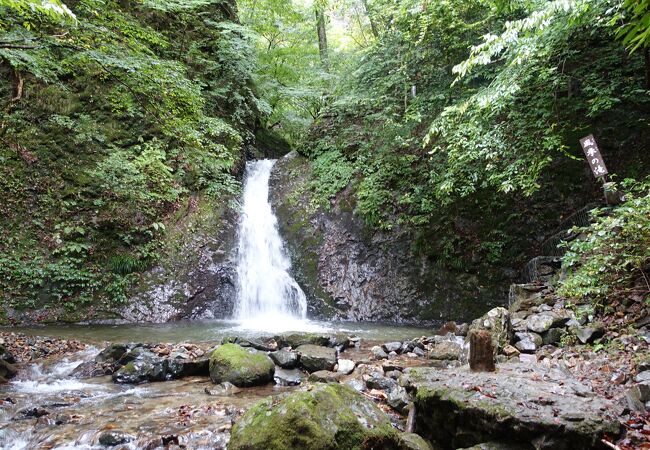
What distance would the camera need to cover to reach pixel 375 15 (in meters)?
12.6

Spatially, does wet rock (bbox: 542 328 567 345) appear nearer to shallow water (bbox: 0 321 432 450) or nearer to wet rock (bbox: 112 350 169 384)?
shallow water (bbox: 0 321 432 450)

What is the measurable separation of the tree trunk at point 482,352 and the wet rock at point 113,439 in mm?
3142

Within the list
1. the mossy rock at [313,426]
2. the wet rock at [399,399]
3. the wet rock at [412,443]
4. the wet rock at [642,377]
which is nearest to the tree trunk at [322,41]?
the wet rock at [399,399]

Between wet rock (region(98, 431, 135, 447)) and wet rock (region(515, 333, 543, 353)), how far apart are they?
4454mm

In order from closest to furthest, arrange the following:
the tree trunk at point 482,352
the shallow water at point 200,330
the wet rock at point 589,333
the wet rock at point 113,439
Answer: the wet rock at point 113,439, the tree trunk at point 482,352, the wet rock at point 589,333, the shallow water at point 200,330

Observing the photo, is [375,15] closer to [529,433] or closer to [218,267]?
[218,267]

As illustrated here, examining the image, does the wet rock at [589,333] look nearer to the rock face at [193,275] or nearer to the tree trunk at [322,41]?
the rock face at [193,275]

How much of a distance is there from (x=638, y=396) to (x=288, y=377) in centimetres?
368

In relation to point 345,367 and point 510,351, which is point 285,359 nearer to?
point 345,367

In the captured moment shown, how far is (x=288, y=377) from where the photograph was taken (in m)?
5.15

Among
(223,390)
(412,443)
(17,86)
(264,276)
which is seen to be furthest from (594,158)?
(17,86)

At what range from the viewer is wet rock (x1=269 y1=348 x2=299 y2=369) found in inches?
216

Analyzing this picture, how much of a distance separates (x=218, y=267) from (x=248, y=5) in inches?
463

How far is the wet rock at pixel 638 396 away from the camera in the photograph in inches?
111
